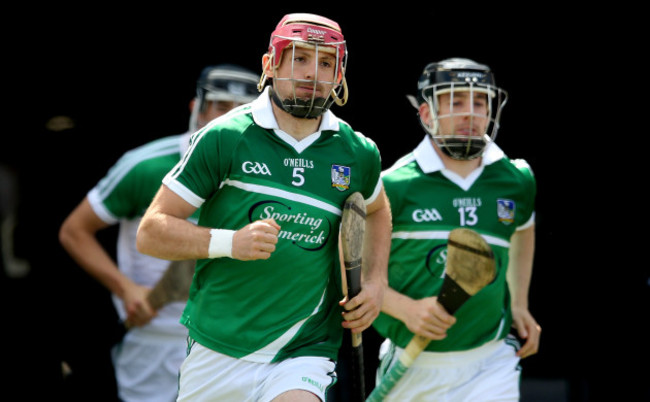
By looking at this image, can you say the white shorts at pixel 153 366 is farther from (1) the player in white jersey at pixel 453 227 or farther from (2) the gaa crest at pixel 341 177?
(2) the gaa crest at pixel 341 177

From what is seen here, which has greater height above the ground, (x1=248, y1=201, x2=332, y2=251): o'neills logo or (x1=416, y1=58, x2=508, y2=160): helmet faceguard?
(x1=416, y1=58, x2=508, y2=160): helmet faceguard

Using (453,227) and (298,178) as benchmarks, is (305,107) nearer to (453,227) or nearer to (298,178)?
(298,178)

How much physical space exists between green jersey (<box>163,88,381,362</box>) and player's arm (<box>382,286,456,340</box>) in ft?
2.02

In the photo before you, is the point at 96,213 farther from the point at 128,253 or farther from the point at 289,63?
the point at 289,63

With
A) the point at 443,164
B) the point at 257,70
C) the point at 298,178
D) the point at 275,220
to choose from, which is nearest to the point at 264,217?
the point at 275,220

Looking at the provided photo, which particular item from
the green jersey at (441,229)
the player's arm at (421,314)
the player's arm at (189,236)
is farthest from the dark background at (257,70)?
Answer: the player's arm at (189,236)

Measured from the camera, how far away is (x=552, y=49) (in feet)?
20.0

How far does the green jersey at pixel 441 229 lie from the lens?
4012 millimetres

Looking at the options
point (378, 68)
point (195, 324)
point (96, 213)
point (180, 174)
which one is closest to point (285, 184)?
point (180, 174)

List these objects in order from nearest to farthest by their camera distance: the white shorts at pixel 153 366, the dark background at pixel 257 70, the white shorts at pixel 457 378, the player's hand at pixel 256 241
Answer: the player's hand at pixel 256 241 < the white shorts at pixel 457 378 < the white shorts at pixel 153 366 < the dark background at pixel 257 70

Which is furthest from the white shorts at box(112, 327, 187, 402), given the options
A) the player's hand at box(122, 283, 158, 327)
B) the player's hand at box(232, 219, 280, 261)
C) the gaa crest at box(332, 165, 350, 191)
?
the player's hand at box(232, 219, 280, 261)

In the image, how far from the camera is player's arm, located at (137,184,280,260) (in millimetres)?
2961

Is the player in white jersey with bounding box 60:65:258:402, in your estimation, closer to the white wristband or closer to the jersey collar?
the jersey collar

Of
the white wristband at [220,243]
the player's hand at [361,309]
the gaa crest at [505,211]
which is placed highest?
the white wristband at [220,243]
